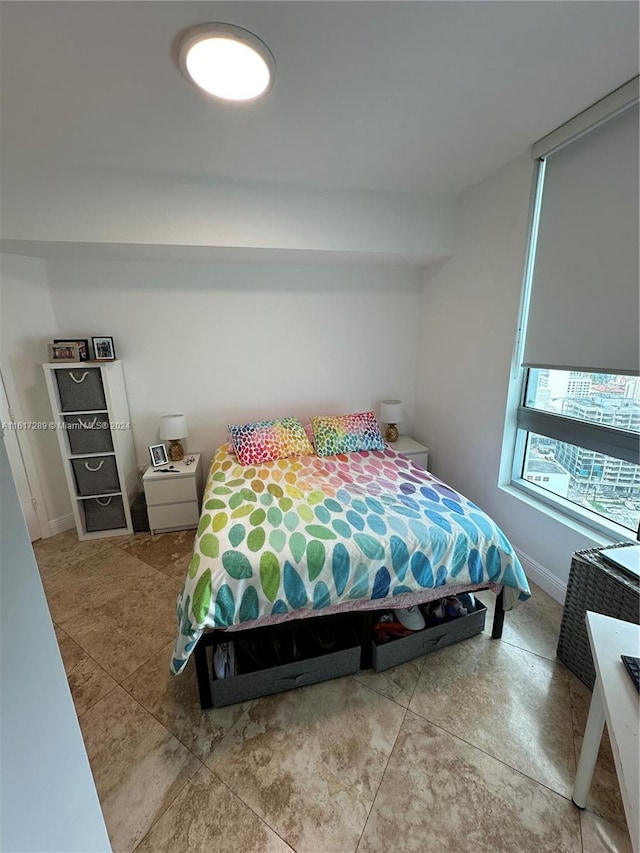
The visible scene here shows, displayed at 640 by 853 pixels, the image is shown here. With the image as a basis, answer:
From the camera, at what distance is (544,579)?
6.85ft

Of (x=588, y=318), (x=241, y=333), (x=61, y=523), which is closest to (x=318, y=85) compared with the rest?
(x=588, y=318)

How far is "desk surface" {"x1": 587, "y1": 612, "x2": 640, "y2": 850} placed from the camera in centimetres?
69

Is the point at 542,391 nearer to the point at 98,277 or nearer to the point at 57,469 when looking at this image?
the point at 98,277

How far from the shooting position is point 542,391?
216 cm

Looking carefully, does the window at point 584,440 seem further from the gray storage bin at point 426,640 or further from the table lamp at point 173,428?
the table lamp at point 173,428

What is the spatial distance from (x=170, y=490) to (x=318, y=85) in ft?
8.37

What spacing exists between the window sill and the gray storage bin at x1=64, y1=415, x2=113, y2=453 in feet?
9.50

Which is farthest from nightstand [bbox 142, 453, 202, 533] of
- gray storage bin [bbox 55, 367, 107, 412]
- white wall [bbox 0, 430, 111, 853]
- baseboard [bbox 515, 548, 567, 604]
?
baseboard [bbox 515, 548, 567, 604]

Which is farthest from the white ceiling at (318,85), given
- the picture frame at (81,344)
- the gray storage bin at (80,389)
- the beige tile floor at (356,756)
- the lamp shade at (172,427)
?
the beige tile floor at (356,756)

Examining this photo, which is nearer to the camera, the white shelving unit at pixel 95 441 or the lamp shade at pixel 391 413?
the white shelving unit at pixel 95 441

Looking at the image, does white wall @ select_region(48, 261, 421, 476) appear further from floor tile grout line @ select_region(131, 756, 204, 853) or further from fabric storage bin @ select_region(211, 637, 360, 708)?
floor tile grout line @ select_region(131, 756, 204, 853)

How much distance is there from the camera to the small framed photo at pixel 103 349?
2.61 m

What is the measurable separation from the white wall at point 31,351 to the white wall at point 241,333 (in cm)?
11

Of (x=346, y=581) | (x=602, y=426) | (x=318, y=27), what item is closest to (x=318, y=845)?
(x=346, y=581)
